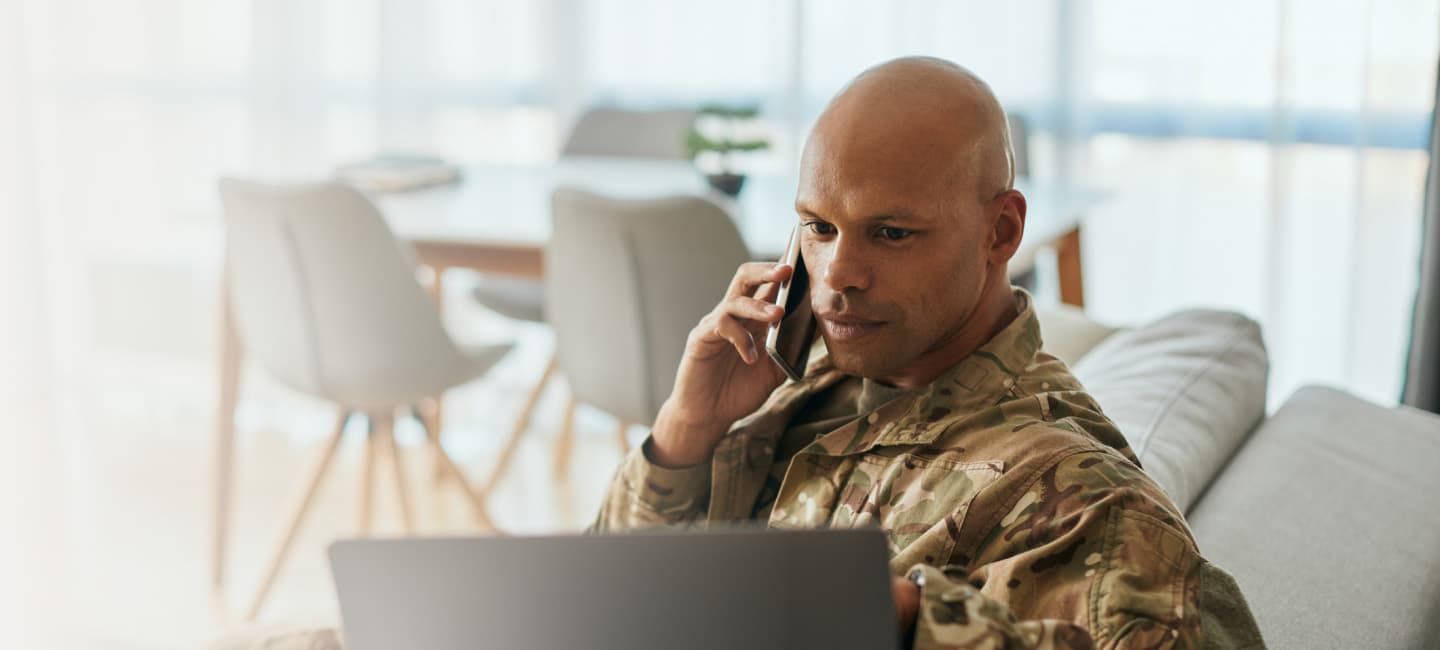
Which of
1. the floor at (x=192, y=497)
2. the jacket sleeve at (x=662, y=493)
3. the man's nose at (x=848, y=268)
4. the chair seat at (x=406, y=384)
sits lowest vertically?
the floor at (x=192, y=497)

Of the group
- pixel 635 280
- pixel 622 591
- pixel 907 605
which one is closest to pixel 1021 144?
pixel 635 280

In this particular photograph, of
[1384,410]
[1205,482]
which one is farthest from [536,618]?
[1384,410]

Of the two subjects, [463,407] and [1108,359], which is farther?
[463,407]

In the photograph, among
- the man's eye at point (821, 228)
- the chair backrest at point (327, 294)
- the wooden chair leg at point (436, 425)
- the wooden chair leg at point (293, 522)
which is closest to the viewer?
the man's eye at point (821, 228)

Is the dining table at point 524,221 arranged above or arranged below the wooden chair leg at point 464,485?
above

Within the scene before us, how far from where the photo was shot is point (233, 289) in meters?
2.69

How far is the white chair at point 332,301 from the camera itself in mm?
2539

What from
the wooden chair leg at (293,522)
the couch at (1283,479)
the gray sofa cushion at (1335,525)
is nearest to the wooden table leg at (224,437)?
the wooden chair leg at (293,522)

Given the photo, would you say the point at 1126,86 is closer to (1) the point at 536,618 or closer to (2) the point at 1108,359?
(2) the point at 1108,359

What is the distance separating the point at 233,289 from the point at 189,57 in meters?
1.89

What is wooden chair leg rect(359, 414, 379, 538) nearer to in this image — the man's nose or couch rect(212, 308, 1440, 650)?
couch rect(212, 308, 1440, 650)

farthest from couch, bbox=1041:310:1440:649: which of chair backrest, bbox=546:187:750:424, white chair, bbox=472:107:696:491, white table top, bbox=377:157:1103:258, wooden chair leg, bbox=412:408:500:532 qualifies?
white chair, bbox=472:107:696:491

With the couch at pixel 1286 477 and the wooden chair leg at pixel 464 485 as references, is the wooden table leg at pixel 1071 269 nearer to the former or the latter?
the wooden chair leg at pixel 464 485

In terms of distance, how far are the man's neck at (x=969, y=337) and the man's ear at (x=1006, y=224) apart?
0.14ft
